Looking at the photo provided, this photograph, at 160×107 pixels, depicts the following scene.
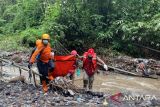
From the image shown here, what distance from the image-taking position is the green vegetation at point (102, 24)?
20.3m

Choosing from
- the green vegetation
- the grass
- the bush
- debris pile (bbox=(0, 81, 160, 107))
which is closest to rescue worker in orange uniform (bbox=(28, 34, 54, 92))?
debris pile (bbox=(0, 81, 160, 107))

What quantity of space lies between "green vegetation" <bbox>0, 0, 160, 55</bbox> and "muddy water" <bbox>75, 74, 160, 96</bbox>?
11.7 feet

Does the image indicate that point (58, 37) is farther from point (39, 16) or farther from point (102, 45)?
point (39, 16)

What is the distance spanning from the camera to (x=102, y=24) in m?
22.1

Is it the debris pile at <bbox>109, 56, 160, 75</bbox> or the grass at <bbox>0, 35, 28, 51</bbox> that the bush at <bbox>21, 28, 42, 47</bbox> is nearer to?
the grass at <bbox>0, 35, 28, 51</bbox>

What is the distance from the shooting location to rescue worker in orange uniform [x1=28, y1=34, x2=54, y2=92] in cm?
1147

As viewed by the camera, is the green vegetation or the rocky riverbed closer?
the rocky riverbed


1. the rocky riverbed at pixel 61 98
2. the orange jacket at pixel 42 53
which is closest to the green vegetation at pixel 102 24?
the rocky riverbed at pixel 61 98

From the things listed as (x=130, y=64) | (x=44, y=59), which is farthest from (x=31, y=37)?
(x=44, y=59)

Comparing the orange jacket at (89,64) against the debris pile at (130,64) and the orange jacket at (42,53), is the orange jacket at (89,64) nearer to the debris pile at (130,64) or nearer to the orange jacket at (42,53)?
the orange jacket at (42,53)

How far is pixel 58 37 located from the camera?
68.8 ft

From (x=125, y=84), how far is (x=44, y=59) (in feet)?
17.6

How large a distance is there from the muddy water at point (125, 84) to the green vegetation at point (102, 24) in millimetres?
3552

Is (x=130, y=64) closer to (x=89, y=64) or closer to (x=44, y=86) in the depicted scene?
(x=89, y=64)
